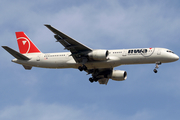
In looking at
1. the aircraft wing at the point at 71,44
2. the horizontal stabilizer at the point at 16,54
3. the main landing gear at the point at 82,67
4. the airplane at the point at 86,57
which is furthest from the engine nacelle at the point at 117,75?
the horizontal stabilizer at the point at 16,54

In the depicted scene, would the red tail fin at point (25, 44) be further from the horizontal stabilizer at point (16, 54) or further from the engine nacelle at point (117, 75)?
the engine nacelle at point (117, 75)

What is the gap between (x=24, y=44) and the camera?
200ft

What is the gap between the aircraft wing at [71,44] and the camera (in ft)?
166

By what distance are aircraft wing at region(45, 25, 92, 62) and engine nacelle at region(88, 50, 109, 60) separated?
969 mm

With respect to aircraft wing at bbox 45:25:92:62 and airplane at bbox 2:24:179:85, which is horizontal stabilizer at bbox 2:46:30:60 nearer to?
airplane at bbox 2:24:179:85

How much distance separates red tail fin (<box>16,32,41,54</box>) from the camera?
60.0m

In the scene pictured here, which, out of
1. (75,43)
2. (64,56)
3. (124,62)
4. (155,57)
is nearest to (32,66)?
(64,56)

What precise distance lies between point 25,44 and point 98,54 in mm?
15706

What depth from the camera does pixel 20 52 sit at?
60438 millimetres

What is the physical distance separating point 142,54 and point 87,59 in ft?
29.2

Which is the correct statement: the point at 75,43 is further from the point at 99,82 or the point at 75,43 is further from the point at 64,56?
the point at 99,82

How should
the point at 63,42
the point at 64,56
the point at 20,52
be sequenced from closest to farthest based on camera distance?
the point at 63,42, the point at 64,56, the point at 20,52

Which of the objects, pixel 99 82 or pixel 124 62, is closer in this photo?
pixel 124 62

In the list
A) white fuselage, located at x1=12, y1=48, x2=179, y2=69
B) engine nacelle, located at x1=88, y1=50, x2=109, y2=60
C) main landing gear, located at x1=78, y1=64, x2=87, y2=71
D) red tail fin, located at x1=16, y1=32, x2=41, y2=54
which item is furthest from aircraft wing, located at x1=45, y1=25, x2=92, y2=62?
red tail fin, located at x1=16, y1=32, x2=41, y2=54
